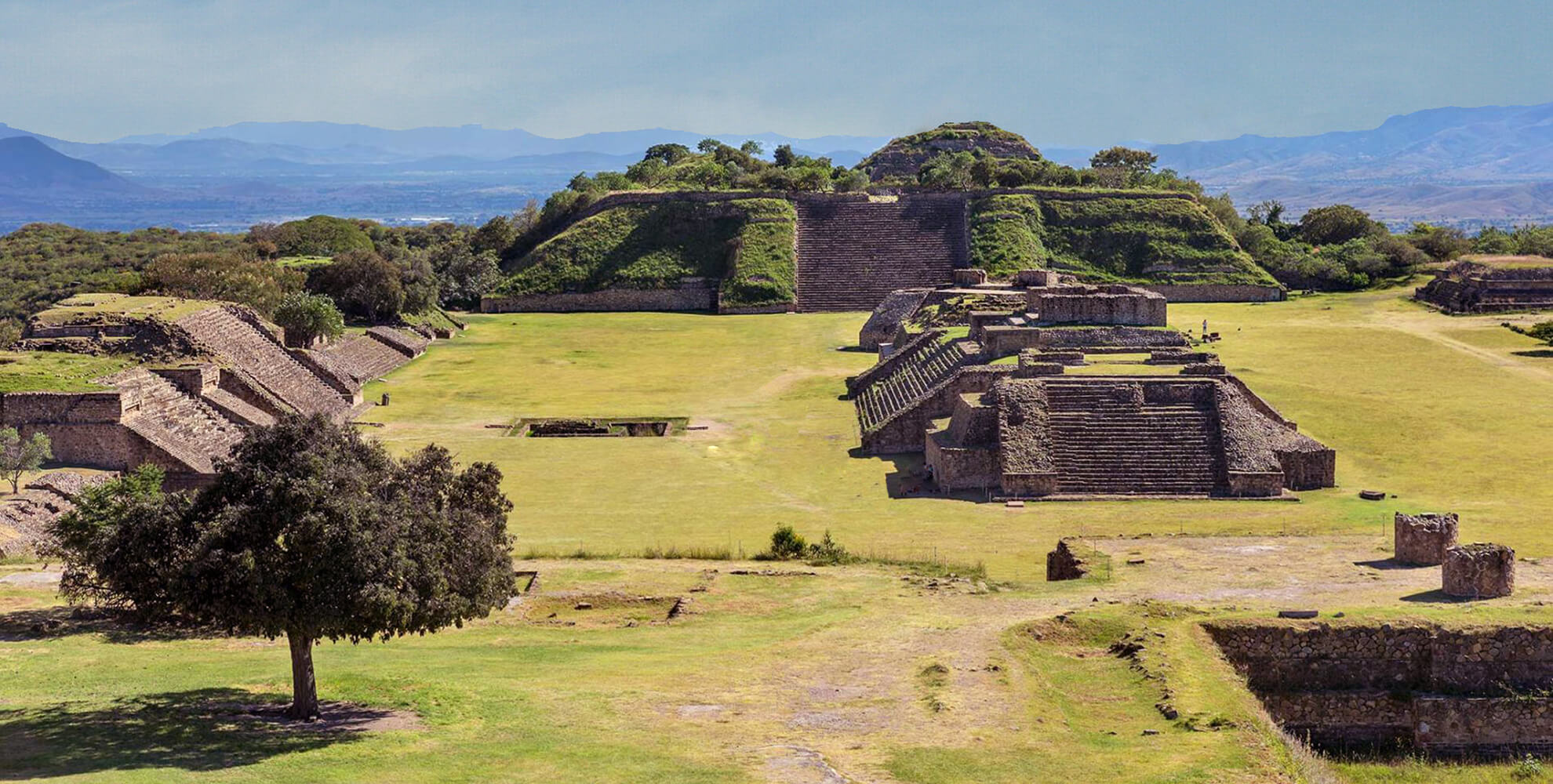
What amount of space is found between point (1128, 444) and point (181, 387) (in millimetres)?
26355

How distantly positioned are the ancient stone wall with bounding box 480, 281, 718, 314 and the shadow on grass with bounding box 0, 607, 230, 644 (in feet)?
196

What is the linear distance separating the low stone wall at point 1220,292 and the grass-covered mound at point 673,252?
2065cm

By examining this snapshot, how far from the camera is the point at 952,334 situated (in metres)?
53.8

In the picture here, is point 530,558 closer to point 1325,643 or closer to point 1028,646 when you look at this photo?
point 1028,646

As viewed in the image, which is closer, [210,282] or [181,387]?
[181,387]

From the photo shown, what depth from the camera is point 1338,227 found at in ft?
329

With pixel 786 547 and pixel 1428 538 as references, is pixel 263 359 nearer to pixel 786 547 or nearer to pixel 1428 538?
pixel 786 547

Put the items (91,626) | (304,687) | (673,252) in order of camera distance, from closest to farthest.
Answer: (304,687), (91,626), (673,252)

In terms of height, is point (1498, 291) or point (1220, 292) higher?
point (1498, 291)

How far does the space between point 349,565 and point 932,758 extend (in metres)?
7.21

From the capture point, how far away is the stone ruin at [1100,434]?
123ft

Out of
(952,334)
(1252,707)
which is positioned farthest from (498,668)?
(952,334)

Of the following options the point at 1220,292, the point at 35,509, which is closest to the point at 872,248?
the point at 1220,292

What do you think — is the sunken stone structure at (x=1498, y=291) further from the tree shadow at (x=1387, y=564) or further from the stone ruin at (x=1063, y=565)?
the stone ruin at (x=1063, y=565)
